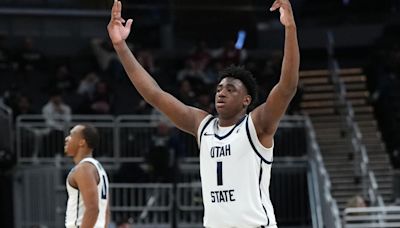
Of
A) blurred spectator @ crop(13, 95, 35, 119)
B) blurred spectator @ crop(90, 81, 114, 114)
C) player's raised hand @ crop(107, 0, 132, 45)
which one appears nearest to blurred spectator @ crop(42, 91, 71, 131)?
blurred spectator @ crop(13, 95, 35, 119)

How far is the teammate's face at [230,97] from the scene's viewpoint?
22.7 ft

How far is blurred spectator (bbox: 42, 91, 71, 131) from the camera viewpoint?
1845cm

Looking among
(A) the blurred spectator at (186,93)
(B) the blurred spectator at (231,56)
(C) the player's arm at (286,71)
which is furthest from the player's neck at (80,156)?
(B) the blurred spectator at (231,56)

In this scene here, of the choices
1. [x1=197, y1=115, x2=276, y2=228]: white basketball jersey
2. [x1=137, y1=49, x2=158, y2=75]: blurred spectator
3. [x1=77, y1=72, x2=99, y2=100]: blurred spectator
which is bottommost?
[x1=197, y1=115, x2=276, y2=228]: white basketball jersey

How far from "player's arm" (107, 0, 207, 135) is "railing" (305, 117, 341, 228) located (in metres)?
8.63

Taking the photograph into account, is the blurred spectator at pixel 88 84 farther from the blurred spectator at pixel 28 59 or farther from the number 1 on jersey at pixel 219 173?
the number 1 on jersey at pixel 219 173

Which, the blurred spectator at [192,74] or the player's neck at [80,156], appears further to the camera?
the blurred spectator at [192,74]

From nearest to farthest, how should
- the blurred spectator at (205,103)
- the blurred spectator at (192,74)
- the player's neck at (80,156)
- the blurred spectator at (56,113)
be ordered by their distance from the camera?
the player's neck at (80,156)
the blurred spectator at (56,113)
the blurred spectator at (205,103)
the blurred spectator at (192,74)

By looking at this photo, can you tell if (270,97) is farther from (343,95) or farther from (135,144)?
(343,95)

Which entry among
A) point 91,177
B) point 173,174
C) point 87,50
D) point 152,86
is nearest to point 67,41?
point 87,50

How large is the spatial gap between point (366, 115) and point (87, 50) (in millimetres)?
6424

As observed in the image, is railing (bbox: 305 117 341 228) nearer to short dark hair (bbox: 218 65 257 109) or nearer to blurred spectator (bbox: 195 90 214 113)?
blurred spectator (bbox: 195 90 214 113)

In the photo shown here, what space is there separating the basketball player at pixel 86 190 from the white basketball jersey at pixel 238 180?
2428 mm

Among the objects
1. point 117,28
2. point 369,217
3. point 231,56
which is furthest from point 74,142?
point 231,56
